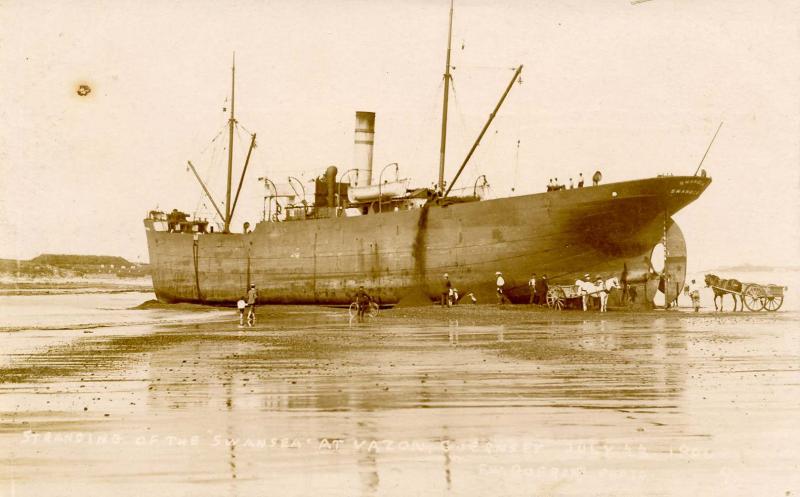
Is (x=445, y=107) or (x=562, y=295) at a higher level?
(x=445, y=107)

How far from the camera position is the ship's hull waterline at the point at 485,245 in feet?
118

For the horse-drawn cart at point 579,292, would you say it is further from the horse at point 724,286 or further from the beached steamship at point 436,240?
the horse at point 724,286

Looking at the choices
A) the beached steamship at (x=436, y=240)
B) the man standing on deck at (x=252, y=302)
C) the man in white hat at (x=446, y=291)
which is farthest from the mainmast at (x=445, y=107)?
the man standing on deck at (x=252, y=302)

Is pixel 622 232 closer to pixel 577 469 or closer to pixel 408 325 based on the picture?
pixel 408 325

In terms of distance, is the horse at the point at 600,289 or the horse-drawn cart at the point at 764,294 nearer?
the horse at the point at 600,289

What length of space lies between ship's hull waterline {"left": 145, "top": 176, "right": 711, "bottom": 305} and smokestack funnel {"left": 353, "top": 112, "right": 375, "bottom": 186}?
5.23m

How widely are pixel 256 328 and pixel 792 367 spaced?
1705 cm

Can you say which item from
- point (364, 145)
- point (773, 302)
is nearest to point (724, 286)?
point (773, 302)

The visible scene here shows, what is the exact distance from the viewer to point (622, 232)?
119ft

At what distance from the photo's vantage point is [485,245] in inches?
1475

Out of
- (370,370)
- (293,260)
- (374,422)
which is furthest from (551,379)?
(293,260)

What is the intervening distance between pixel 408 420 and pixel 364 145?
39.2 meters

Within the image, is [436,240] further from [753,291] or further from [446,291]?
[753,291]

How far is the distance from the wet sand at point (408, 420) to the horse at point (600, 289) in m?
14.6
